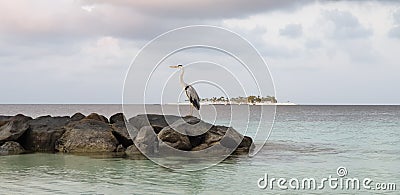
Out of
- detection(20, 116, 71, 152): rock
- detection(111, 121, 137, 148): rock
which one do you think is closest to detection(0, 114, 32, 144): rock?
detection(20, 116, 71, 152): rock

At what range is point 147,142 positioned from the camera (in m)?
20.2

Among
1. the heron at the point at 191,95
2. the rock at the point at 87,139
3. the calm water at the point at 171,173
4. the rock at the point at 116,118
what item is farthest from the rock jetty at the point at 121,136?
the rock at the point at 116,118

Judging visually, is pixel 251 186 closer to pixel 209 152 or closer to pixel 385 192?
pixel 385 192

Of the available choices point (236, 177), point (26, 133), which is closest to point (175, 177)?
point (236, 177)

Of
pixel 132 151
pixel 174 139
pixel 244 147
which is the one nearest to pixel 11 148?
pixel 132 151

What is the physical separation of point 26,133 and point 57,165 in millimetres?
5178

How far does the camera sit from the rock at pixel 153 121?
70.2 feet

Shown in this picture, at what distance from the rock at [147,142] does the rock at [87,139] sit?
3.89 feet

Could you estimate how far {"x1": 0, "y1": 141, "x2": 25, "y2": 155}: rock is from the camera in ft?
67.8

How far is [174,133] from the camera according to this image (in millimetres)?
20125

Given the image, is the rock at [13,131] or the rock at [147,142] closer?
the rock at [147,142]

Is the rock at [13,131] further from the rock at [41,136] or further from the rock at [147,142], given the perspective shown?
the rock at [147,142]

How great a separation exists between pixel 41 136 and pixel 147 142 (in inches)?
194

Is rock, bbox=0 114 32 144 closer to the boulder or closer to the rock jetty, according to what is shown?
the rock jetty
